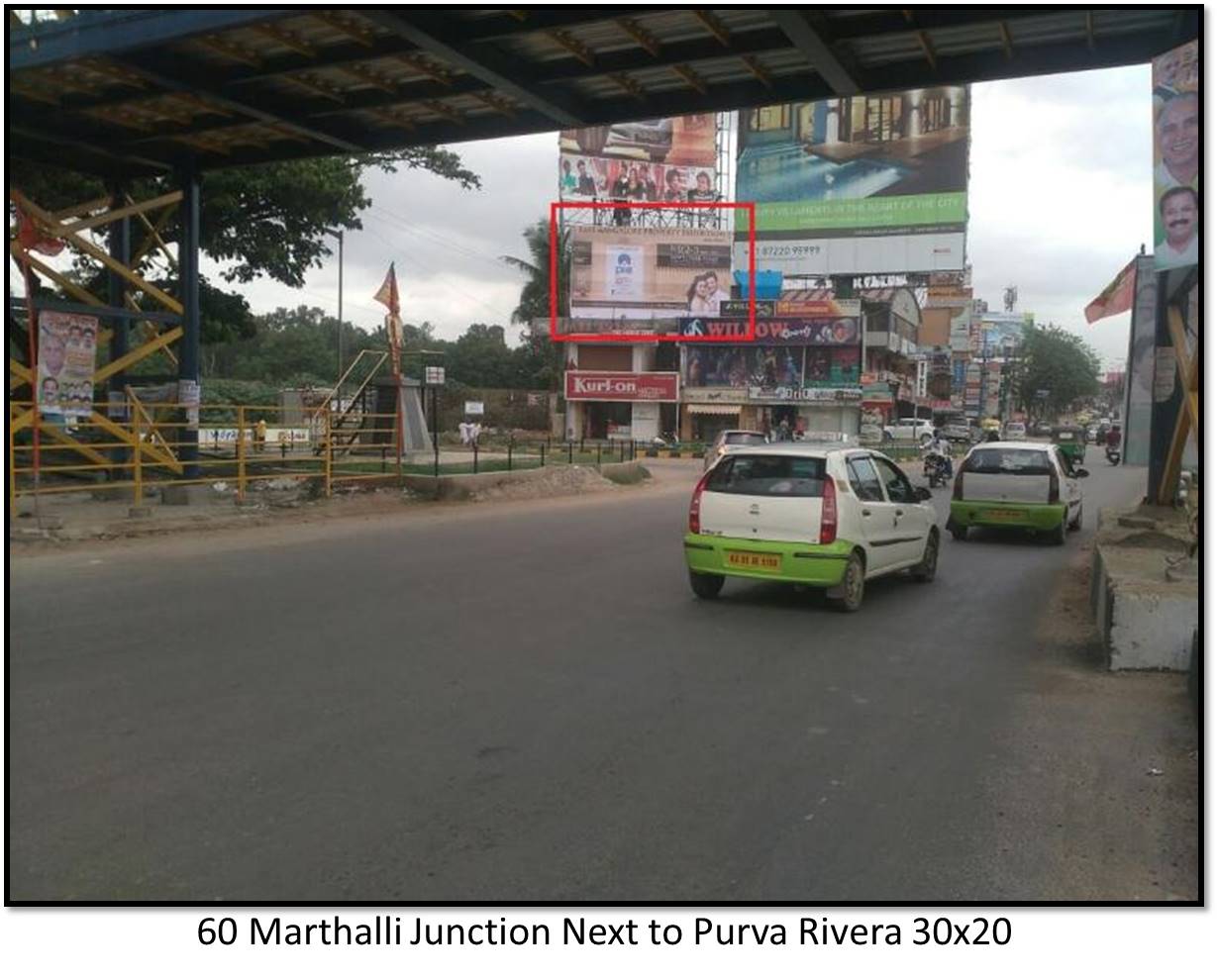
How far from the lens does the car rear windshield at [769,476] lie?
9281 millimetres

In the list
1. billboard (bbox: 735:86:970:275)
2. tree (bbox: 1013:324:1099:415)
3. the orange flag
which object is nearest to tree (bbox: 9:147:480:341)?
the orange flag

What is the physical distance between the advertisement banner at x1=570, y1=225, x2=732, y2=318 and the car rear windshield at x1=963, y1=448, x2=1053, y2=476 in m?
50.6

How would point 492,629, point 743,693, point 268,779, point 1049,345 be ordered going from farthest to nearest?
1. point 1049,345
2. point 492,629
3. point 743,693
4. point 268,779

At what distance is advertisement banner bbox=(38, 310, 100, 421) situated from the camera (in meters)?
13.9

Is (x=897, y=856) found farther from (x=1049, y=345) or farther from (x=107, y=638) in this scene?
(x=1049, y=345)

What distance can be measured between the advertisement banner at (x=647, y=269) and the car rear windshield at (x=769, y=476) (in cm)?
5621

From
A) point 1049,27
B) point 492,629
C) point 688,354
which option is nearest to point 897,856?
point 492,629

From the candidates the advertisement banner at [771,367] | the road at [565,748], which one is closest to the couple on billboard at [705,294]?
the advertisement banner at [771,367]

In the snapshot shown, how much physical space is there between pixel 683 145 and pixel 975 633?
64658 millimetres

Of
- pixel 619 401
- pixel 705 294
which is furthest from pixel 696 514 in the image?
pixel 705 294

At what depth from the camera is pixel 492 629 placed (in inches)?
326

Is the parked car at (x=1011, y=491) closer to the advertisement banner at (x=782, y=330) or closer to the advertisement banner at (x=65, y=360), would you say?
the advertisement banner at (x=65, y=360)

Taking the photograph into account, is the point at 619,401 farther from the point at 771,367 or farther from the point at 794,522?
the point at 794,522

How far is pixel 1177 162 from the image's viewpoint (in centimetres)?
564
